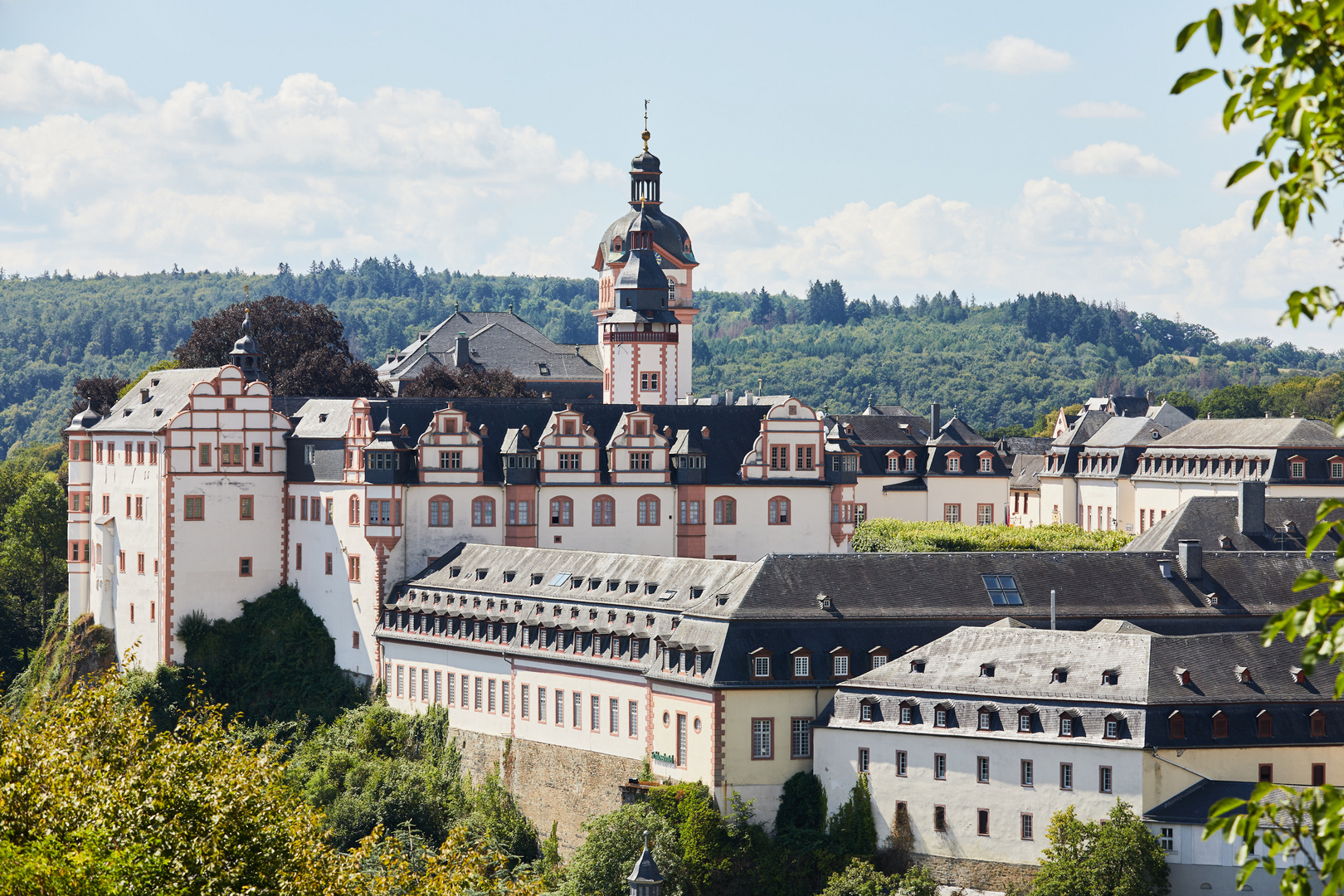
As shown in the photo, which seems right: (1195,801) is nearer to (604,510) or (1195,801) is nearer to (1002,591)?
(1002,591)

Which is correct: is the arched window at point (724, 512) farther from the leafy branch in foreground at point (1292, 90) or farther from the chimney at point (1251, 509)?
the leafy branch in foreground at point (1292, 90)

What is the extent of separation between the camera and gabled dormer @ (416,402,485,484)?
9681 cm

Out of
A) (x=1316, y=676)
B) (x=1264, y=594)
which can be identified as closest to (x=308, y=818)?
(x=1316, y=676)

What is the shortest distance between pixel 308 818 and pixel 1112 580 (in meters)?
42.2

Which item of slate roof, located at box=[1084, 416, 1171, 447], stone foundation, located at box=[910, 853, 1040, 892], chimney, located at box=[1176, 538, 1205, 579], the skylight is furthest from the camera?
slate roof, located at box=[1084, 416, 1171, 447]

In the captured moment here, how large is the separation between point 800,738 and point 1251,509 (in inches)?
1507

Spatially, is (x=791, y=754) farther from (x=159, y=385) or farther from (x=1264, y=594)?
(x=159, y=385)

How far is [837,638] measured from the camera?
74.1 meters

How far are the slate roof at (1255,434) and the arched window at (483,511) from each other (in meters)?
55.6

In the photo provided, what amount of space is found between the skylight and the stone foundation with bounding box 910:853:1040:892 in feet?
44.8

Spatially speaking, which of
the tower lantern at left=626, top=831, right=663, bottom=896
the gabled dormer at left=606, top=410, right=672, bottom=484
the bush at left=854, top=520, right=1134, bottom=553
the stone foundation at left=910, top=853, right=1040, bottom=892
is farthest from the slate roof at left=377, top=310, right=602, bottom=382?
the stone foundation at left=910, top=853, right=1040, bottom=892

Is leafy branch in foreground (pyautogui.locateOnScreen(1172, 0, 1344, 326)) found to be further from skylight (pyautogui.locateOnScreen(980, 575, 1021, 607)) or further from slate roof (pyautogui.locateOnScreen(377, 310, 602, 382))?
slate roof (pyautogui.locateOnScreen(377, 310, 602, 382))

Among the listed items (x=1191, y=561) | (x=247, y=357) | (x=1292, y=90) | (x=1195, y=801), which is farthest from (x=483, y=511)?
(x=1292, y=90)

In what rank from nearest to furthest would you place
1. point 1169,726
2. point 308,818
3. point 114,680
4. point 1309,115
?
point 1309,115, point 308,818, point 114,680, point 1169,726
